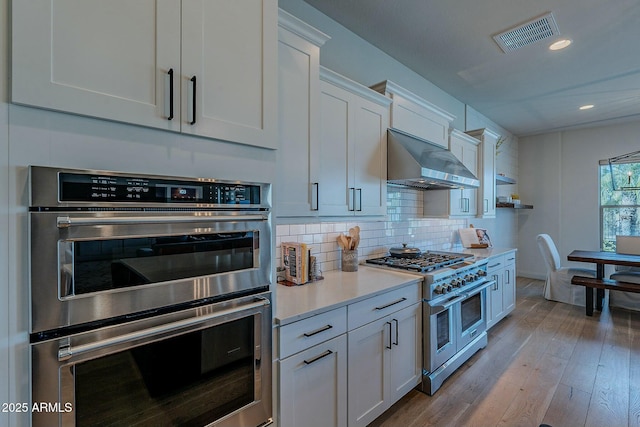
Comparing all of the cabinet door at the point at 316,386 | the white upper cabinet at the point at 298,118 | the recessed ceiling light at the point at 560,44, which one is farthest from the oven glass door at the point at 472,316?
the recessed ceiling light at the point at 560,44

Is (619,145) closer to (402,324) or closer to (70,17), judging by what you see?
(402,324)

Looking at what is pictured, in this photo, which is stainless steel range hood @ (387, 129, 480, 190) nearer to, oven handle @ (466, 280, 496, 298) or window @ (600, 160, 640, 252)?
oven handle @ (466, 280, 496, 298)

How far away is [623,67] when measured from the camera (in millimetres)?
3312

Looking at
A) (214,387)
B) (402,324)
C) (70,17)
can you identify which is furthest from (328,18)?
(214,387)

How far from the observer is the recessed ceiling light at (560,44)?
2799 mm

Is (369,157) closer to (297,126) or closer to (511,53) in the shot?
(297,126)

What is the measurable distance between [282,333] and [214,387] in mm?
351

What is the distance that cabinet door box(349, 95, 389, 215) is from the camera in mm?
2309

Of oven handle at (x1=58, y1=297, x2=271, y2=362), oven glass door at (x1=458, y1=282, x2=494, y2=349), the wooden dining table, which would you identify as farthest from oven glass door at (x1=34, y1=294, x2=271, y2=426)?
the wooden dining table

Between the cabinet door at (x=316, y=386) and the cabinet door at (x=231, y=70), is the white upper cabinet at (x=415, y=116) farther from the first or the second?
the cabinet door at (x=316, y=386)

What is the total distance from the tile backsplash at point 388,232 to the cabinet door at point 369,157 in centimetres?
17

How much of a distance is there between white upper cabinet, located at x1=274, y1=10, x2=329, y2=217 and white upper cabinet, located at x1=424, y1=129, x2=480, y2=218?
82.5 inches

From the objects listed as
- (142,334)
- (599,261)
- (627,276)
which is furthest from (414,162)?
(627,276)

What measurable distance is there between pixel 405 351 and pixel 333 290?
2.54 feet
